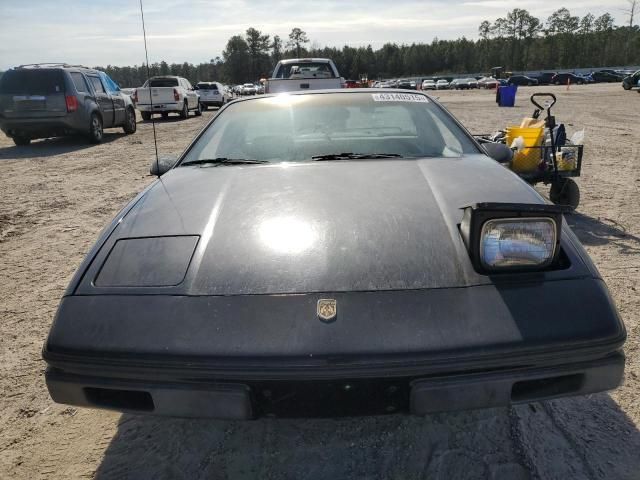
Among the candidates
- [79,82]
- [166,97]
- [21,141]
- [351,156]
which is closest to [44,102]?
[79,82]

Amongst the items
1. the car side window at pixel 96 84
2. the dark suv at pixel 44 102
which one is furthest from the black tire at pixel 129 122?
the dark suv at pixel 44 102

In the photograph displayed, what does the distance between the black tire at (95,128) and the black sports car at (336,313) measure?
10922 millimetres

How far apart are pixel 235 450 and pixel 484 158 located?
1.82 m

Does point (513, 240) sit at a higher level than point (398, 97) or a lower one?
lower

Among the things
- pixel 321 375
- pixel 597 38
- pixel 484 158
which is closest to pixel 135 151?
pixel 484 158

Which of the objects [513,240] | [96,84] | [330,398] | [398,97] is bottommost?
[330,398]

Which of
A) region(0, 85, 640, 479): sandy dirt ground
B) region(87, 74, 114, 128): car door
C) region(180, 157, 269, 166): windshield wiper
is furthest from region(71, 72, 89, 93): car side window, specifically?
region(180, 157, 269, 166): windshield wiper

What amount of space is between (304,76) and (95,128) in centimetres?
558

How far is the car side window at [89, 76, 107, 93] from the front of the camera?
1191 cm

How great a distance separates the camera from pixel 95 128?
38.3 ft

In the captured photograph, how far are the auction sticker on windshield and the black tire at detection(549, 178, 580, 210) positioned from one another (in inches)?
106

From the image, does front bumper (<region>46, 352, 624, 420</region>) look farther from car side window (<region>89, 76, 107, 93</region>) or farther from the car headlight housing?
car side window (<region>89, 76, 107, 93</region>)

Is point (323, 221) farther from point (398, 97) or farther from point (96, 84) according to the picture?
point (96, 84)

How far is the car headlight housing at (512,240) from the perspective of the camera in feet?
5.14
